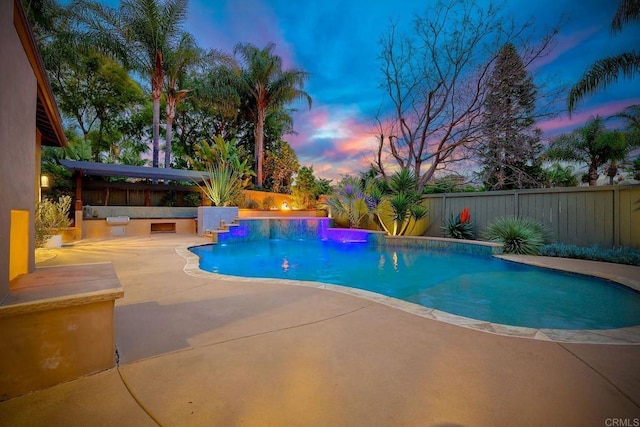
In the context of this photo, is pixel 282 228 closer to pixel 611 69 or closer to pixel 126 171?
pixel 126 171

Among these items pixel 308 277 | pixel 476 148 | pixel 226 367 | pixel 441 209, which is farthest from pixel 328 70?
pixel 226 367

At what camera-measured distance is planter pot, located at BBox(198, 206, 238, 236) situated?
1060 centimetres

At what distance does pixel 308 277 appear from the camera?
5602 millimetres

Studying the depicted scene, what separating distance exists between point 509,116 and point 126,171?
1615cm

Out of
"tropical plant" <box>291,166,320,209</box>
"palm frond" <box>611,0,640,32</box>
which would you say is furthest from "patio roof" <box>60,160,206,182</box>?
"palm frond" <box>611,0,640,32</box>

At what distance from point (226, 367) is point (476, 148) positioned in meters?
12.9

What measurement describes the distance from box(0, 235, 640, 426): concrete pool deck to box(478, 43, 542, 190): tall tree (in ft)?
36.9

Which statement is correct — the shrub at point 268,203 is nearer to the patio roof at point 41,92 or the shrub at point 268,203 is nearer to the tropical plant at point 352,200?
the tropical plant at point 352,200

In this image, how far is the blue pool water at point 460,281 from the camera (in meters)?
3.60

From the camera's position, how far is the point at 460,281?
5.35 m

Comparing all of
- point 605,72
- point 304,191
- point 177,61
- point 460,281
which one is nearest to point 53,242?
point 460,281

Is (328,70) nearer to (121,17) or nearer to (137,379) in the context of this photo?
(121,17)

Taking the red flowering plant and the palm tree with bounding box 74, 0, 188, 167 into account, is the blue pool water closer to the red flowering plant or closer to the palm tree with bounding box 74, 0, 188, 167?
the red flowering plant

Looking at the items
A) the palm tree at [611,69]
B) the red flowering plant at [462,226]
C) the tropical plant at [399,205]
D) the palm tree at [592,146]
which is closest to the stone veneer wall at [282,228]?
the tropical plant at [399,205]
